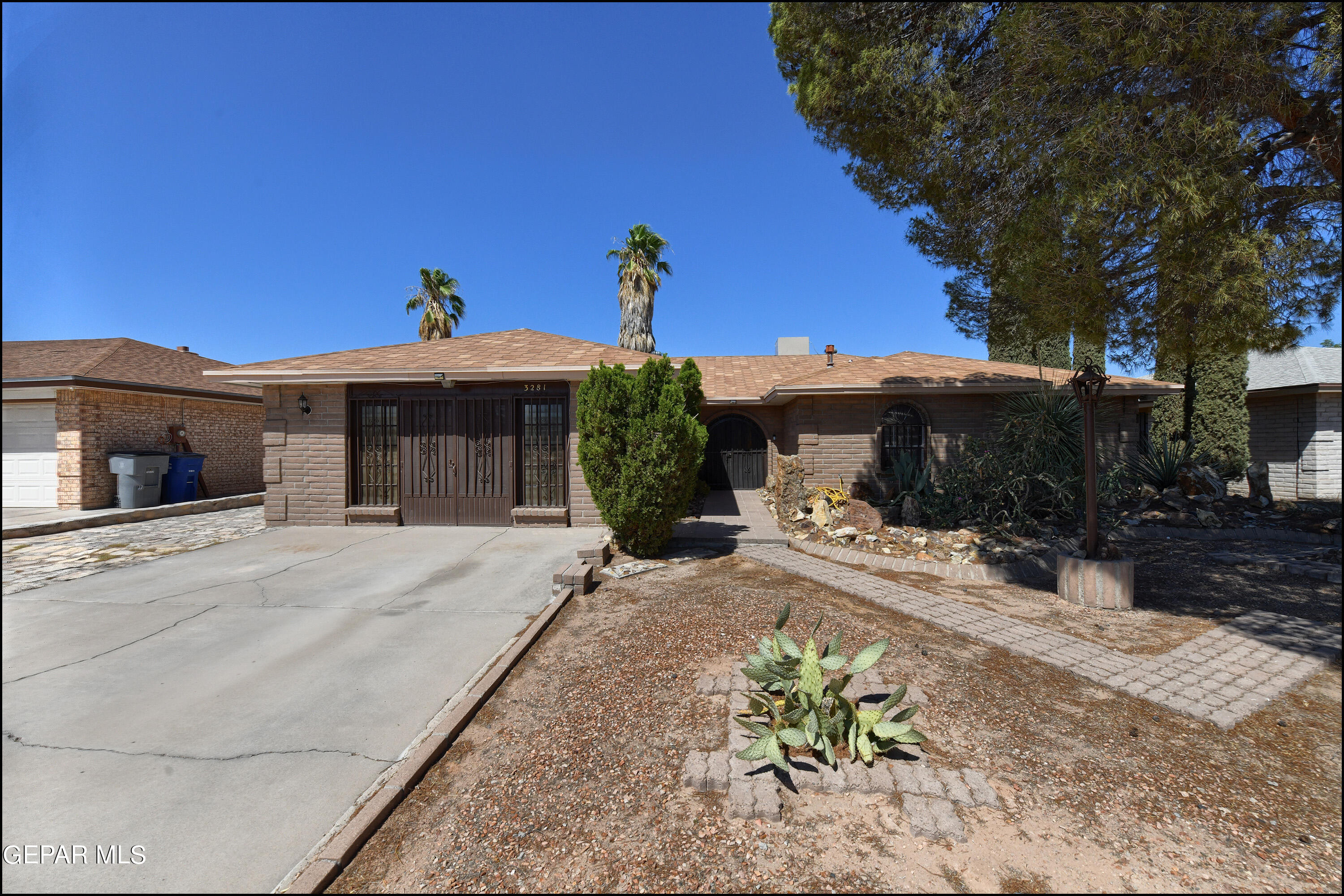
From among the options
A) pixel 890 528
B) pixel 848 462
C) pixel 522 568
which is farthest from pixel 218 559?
pixel 848 462

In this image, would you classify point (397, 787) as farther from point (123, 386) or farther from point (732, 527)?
point (123, 386)

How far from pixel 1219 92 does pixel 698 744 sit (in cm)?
421

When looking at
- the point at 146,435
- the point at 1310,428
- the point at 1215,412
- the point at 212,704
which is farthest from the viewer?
the point at 1215,412

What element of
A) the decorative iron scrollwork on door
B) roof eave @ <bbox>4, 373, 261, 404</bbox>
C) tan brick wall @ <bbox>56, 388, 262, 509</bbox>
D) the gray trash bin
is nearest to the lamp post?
roof eave @ <bbox>4, 373, 261, 404</bbox>

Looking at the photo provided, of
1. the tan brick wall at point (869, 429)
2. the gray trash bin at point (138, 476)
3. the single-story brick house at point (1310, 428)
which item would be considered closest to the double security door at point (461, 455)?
the gray trash bin at point (138, 476)

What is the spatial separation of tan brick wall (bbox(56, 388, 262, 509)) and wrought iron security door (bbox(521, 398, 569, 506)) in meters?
5.11

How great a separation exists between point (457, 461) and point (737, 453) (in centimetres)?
770

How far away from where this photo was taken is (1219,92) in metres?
2.48

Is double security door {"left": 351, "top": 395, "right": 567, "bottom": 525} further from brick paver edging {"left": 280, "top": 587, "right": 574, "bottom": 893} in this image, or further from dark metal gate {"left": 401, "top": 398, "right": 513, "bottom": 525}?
brick paver edging {"left": 280, "top": 587, "right": 574, "bottom": 893}

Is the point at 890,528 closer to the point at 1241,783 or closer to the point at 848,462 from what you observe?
the point at 848,462

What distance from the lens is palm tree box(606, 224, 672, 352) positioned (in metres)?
19.5

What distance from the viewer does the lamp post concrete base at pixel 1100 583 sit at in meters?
4.95

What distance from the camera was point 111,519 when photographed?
3.99 m

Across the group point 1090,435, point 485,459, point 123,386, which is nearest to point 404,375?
point 485,459
